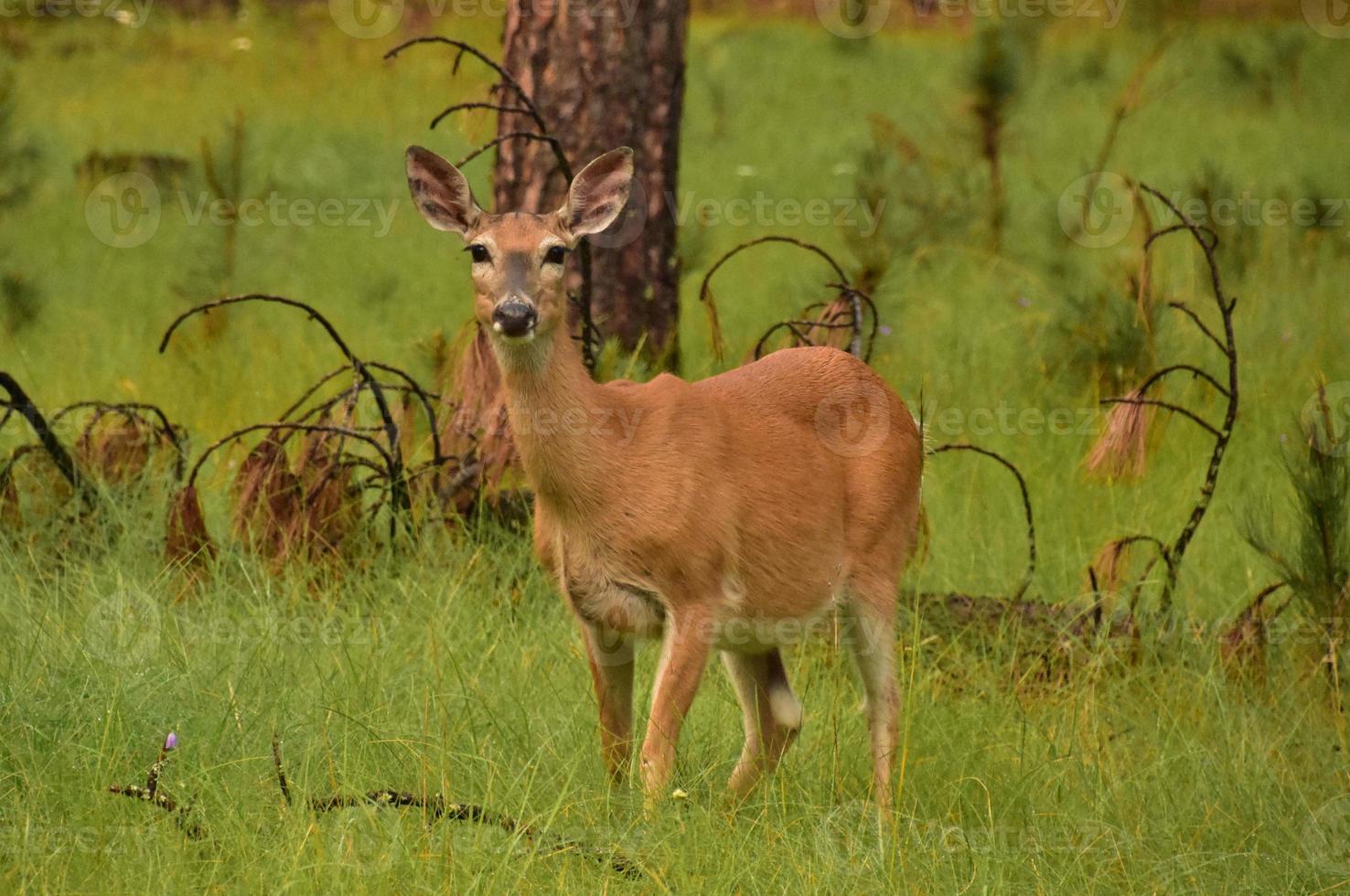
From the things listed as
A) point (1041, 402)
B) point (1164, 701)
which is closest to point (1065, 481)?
point (1041, 402)

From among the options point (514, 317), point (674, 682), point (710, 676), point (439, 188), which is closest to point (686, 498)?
point (674, 682)

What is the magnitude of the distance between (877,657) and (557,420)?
44.2 inches

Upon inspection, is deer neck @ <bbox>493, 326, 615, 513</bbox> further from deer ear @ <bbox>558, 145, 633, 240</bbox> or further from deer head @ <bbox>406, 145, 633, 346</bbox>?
deer ear @ <bbox>558, 145, 633, 240</bbox>

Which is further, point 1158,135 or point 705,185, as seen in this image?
point 1158,135

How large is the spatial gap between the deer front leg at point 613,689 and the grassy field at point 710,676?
0.29ft

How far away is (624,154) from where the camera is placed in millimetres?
4395

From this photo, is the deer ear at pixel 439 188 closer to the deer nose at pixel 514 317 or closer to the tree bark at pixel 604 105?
the deer nose at pixel 514 317

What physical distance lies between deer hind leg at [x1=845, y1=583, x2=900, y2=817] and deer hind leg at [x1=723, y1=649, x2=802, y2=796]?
198 mm

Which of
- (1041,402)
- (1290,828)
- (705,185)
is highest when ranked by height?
(705,185)

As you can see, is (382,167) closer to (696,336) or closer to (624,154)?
(696,336)

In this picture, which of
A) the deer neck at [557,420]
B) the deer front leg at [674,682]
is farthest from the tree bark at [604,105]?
the deer front leg at [674,682]

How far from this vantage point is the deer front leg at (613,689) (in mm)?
4320

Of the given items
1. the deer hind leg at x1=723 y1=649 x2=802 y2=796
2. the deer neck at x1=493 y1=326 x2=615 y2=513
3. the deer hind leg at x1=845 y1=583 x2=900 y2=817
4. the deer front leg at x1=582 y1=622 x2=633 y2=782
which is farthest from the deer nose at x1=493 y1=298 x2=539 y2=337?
the deer hind leg at x1=845 y1=583 x2=900 y2=817

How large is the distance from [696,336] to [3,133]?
4889 millimetres
